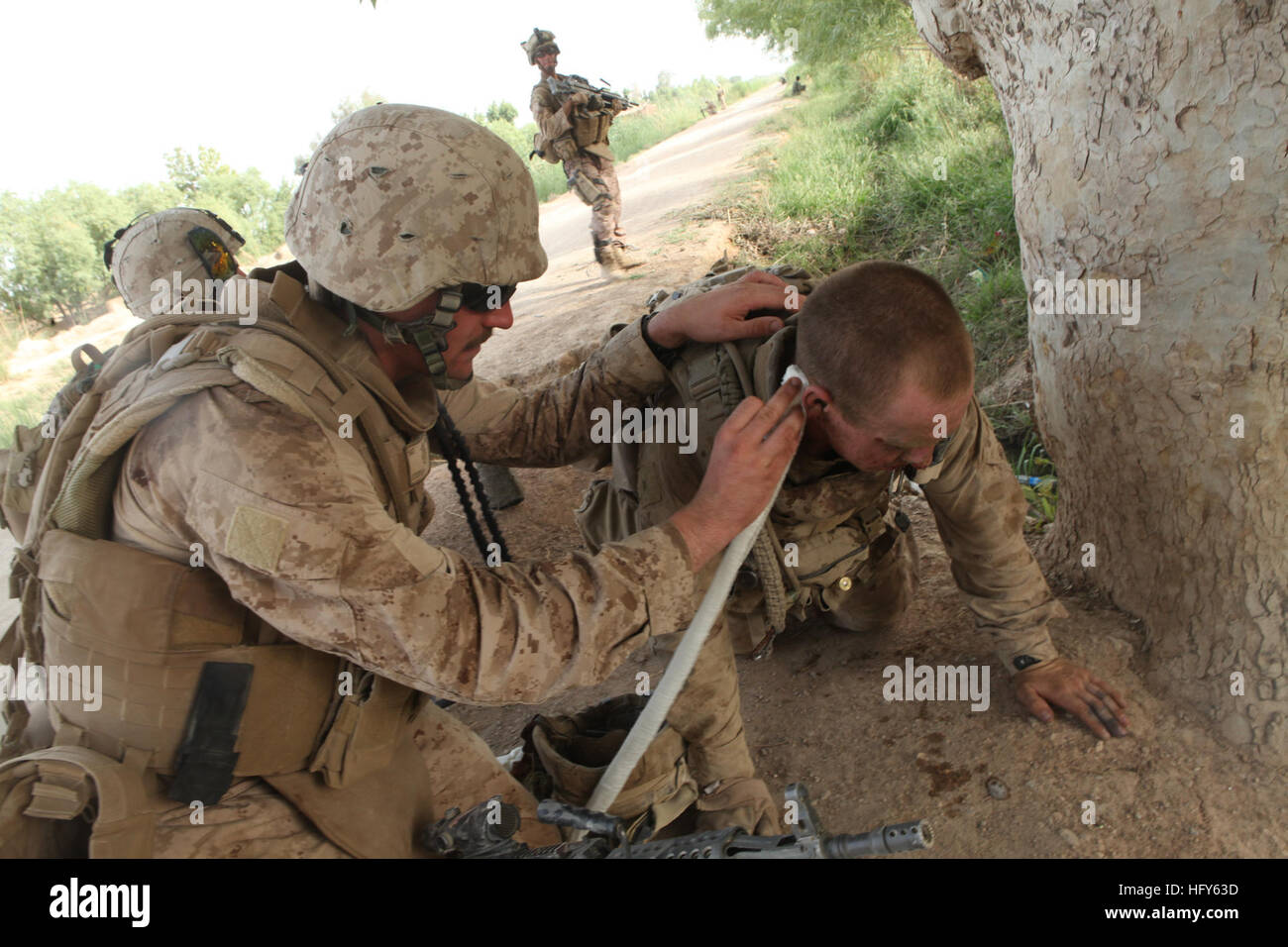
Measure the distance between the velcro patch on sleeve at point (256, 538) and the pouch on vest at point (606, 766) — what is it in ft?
3.87

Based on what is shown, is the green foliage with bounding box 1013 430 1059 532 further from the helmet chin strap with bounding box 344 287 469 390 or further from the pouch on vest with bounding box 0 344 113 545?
the pouch on vest with bounding box 0 344 113 545

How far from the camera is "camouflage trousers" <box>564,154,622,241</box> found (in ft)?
30.6

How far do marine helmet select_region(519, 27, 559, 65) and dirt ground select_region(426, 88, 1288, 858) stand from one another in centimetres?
762

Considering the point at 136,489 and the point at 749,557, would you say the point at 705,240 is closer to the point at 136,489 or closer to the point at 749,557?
the point at 749,557

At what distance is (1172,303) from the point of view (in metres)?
2.29

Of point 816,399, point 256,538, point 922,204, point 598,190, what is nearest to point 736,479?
point 816,399

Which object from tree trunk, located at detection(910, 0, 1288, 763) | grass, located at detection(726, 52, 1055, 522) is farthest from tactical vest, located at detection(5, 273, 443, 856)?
grass, located at detection(726, 52, 1055, 522)

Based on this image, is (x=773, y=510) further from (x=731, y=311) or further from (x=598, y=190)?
(x=598, y=190)

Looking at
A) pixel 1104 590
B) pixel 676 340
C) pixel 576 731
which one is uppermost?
pixel 676 340

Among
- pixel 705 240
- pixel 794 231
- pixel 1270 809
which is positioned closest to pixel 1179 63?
pixel 1270 809

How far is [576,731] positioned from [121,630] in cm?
137

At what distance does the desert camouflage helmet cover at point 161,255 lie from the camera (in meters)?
4.10
